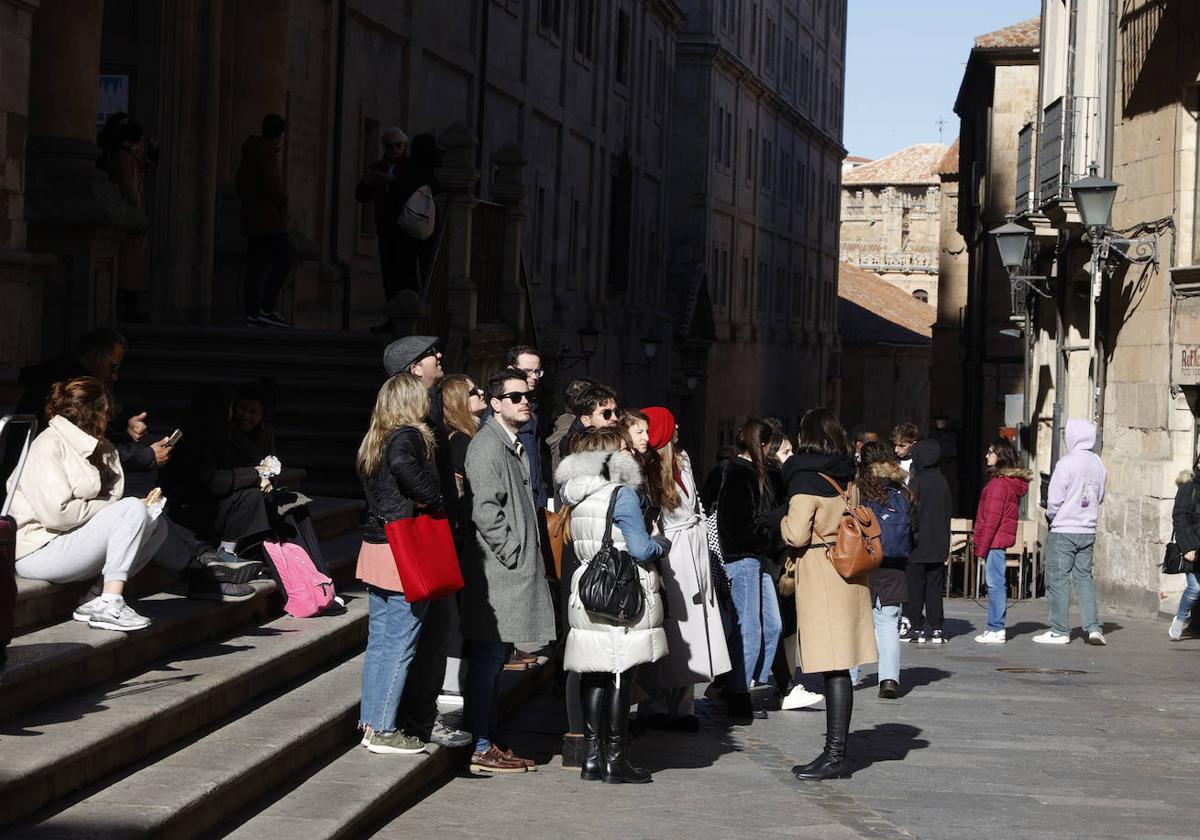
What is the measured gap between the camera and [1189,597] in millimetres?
16594

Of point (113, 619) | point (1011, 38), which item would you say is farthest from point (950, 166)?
point (113, 619)

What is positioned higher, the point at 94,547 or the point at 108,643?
the point at 94,547

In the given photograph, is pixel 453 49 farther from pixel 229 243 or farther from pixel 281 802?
pixel 281 802

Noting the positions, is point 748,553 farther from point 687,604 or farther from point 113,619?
point 113,619

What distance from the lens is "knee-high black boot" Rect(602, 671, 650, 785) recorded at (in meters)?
8.85

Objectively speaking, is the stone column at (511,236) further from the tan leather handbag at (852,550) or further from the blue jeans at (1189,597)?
the tan leather handbag at (852,550)

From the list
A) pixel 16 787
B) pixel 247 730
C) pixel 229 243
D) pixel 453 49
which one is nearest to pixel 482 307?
pixel 229 243

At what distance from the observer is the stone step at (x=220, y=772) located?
616 centimetres

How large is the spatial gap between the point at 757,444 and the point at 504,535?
105 inches

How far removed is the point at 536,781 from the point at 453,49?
18.8 meters

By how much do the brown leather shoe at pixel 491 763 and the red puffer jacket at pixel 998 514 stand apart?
858 cm

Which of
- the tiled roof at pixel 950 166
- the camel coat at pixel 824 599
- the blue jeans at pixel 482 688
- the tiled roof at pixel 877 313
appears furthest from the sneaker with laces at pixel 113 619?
the tiled roof at pixel 877 313

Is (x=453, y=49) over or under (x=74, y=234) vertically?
over

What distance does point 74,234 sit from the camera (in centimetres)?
1361
